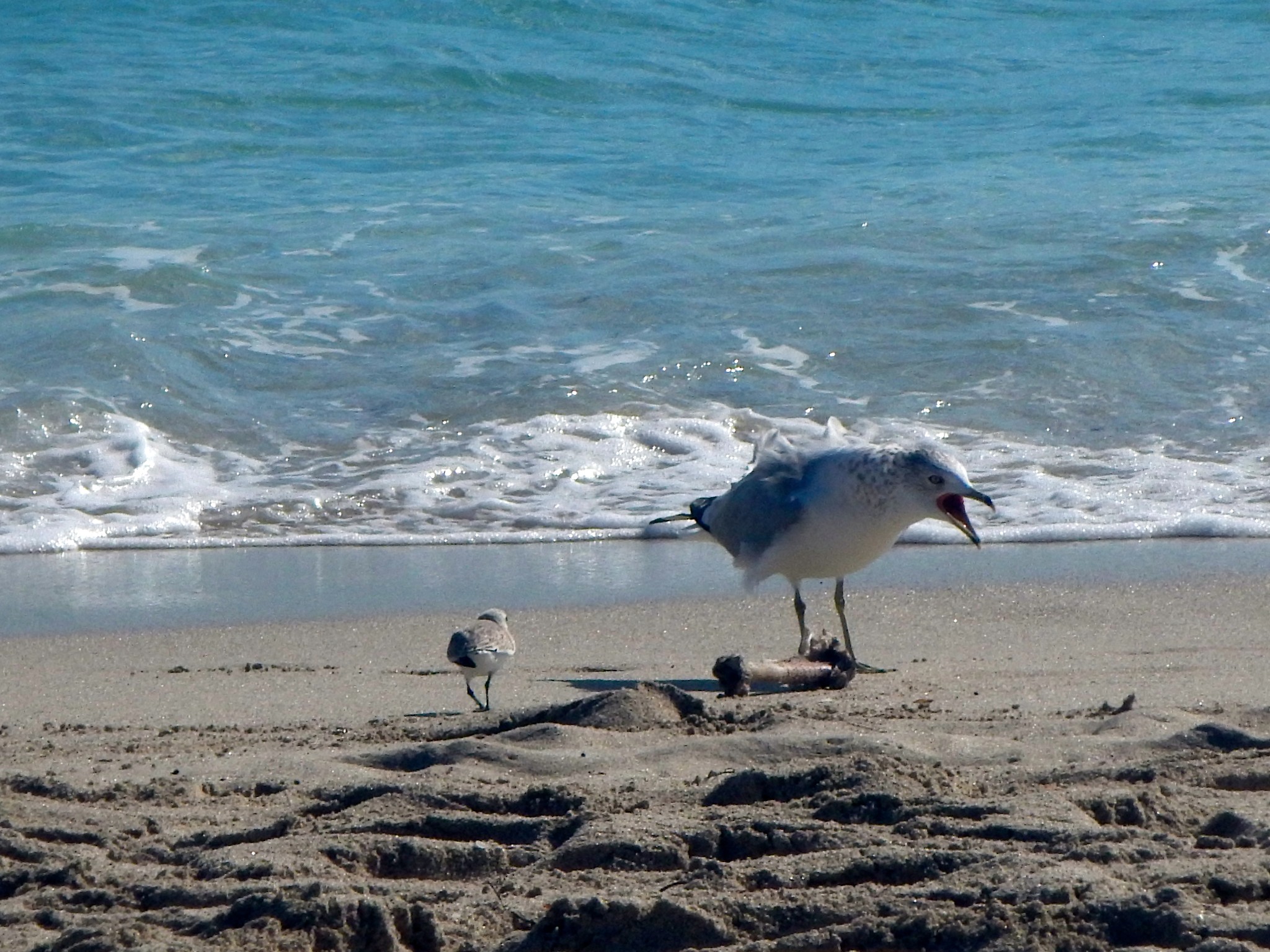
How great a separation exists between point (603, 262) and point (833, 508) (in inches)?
276

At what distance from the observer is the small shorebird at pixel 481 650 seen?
4.21m

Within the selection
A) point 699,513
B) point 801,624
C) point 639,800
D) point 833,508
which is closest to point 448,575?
point 699,513

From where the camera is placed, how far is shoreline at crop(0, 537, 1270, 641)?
19.3 ft

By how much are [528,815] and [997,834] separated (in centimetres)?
89

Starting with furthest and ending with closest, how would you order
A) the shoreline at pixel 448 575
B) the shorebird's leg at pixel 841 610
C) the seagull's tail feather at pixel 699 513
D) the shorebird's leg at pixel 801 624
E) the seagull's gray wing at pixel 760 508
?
the shoreline at pixel 448 575 → the seagull's tail feather at pixel 699 513 → the seagull's gray wing at pixel 760 508 → the shorebird's leg at pixel 841 610 → the shorebird's leg at pixel 801 624

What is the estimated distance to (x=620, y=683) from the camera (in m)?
4.74

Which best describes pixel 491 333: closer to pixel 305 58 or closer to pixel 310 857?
pixel 310 857

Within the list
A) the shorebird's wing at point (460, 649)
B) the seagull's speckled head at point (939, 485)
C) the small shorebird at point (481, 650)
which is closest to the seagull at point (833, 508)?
the seagull's speckled head at point (939, 485)

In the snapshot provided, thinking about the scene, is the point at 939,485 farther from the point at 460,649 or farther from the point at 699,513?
the point at 460,649

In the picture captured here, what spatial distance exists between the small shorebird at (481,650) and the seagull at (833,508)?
1.01m

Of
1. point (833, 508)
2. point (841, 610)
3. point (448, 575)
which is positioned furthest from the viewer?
point (448, 575)

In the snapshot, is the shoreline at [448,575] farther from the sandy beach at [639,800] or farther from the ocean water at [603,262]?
the sandy beach at [639,800]

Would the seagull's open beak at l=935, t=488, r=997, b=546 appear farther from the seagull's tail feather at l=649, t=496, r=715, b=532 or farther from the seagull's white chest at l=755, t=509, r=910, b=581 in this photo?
the seagull's tail feather at l=649, t=496, r=715, b=532

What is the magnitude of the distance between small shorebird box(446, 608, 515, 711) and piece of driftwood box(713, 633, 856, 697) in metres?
0.60
